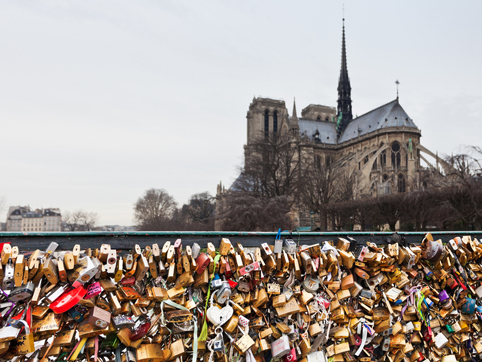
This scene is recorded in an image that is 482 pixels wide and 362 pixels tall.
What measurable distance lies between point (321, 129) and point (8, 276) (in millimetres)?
77764

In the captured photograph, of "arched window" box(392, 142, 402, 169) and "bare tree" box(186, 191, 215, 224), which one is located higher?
"arched window" box(392, 142, 402, 169)

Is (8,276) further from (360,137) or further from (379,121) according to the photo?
(379,121)

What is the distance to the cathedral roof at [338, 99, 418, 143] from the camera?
6100 cm

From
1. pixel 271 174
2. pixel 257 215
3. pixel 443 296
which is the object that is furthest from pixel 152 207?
pixel 443 296

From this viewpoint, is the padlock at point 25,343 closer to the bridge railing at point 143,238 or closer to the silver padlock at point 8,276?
the silver padlock at point 8,276

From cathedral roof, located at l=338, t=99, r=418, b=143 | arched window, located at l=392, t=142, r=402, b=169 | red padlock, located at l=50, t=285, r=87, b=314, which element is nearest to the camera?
red padlock, located at l=50, t=285, r=87, b=314

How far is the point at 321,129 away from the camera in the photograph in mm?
77312

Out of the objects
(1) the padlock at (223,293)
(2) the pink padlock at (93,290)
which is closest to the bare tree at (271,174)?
(1) the padlock at (223,293)

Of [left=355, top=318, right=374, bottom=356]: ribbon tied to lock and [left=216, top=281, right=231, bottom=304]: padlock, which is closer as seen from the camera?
[left=216, top=281, right=231, bottom=304]: padlock

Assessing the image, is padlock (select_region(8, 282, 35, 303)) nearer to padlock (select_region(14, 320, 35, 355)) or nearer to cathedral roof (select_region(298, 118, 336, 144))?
padlock (select_region(14, 320, 35, 355))

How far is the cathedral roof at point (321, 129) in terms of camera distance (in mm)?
75562

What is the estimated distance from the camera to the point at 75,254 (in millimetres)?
2844

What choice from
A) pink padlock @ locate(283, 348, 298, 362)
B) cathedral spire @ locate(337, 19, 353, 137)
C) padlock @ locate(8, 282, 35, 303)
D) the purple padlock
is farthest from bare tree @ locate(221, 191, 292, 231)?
cathedral spire @ locate(337, 19, 353, 137)

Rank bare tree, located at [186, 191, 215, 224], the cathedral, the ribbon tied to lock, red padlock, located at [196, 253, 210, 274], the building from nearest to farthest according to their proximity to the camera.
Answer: red padlock, located at [196, 253, 210, 274]
the ribbon tied to lock
the cathedral
bare tree, located at [186, 191, 215, 224]
the building
